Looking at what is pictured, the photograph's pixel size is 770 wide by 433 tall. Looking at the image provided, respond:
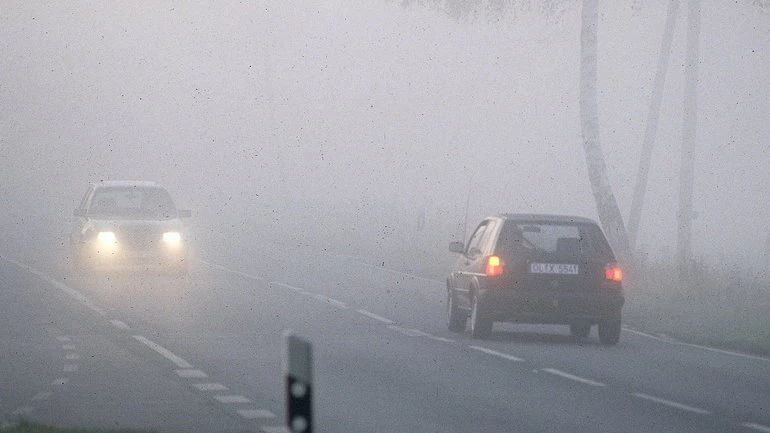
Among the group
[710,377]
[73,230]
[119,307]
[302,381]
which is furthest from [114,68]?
[302,381]

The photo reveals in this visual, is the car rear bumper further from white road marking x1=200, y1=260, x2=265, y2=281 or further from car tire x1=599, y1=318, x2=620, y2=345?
white road marking x1=200, y1=260, x2=265, y2=281

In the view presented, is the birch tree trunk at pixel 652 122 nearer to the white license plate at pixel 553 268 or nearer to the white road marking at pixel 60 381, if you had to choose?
the white license plate at pixel 553 268

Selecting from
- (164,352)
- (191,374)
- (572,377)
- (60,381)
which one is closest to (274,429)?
(60,381)

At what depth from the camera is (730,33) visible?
325 feet

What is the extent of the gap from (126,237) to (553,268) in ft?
47.9

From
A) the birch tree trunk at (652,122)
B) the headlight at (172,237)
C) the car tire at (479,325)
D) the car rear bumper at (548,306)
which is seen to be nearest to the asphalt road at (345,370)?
the car tire at (479,325)

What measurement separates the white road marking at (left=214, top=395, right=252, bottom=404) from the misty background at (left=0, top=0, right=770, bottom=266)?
49142 mm

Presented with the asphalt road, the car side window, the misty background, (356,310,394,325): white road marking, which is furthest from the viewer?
the misty background

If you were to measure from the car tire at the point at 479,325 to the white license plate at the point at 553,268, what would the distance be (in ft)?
2.87

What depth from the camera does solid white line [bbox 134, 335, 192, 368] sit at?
1756cm

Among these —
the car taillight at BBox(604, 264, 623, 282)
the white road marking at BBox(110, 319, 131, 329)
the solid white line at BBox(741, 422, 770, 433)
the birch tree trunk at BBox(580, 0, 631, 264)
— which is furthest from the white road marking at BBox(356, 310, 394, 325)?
the solid white line at BBox(741, 422, 770, 433)

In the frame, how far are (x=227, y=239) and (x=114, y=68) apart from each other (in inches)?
3511

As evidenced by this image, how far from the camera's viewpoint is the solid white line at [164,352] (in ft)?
57.6

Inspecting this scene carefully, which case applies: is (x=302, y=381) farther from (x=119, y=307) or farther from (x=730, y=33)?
(x=730, y=33)
